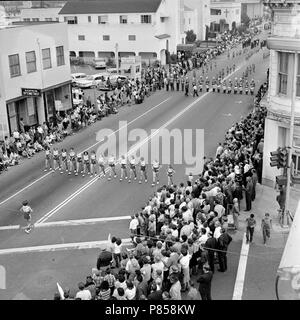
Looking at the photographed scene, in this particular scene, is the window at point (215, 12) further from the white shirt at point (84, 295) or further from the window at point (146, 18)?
the white shirt at point (84, 295)

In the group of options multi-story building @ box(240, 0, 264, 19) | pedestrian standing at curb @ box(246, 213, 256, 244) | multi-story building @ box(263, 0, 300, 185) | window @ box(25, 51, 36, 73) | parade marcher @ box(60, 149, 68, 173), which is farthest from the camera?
multi-story building @ box(240, 0, 264, 19)

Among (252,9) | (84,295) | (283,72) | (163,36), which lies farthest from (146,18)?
(252,9)

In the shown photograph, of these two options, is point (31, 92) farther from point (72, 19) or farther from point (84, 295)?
point (72, 19)

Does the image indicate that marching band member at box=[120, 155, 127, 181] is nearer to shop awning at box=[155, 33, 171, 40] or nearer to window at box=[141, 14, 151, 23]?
shop awning at box=[155, 33, 171, 40]

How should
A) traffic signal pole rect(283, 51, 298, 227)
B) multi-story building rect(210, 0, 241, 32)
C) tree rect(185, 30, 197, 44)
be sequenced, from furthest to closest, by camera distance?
multi-story building rect(210, 0, 241, 32), tree rect(185, 30, 197, 44), traffic signal pole rect(283, 51, 298, 227)

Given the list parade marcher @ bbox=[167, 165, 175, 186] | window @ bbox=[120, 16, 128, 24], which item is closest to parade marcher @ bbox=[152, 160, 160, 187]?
parade marcher @ bbox=[167, 165, 175, 186]

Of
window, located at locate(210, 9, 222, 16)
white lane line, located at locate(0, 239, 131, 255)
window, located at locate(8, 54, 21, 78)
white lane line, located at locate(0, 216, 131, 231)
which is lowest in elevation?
white lane line, located at locate(0, 216, 131, 231)

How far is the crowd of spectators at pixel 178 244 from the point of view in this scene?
1222 centimetres

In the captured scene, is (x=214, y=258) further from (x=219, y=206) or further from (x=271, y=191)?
(x=271, y=191)

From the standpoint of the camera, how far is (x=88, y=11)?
65.2 meters

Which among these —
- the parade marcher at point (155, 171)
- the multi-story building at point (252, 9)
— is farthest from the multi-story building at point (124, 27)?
the multi-story building at point (252, 9)

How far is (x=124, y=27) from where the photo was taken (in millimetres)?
62594

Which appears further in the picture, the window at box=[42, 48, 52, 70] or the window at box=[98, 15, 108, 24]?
the window at box=[98, 15, 108, 24]

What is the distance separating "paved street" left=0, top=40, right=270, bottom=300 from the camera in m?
15.1
